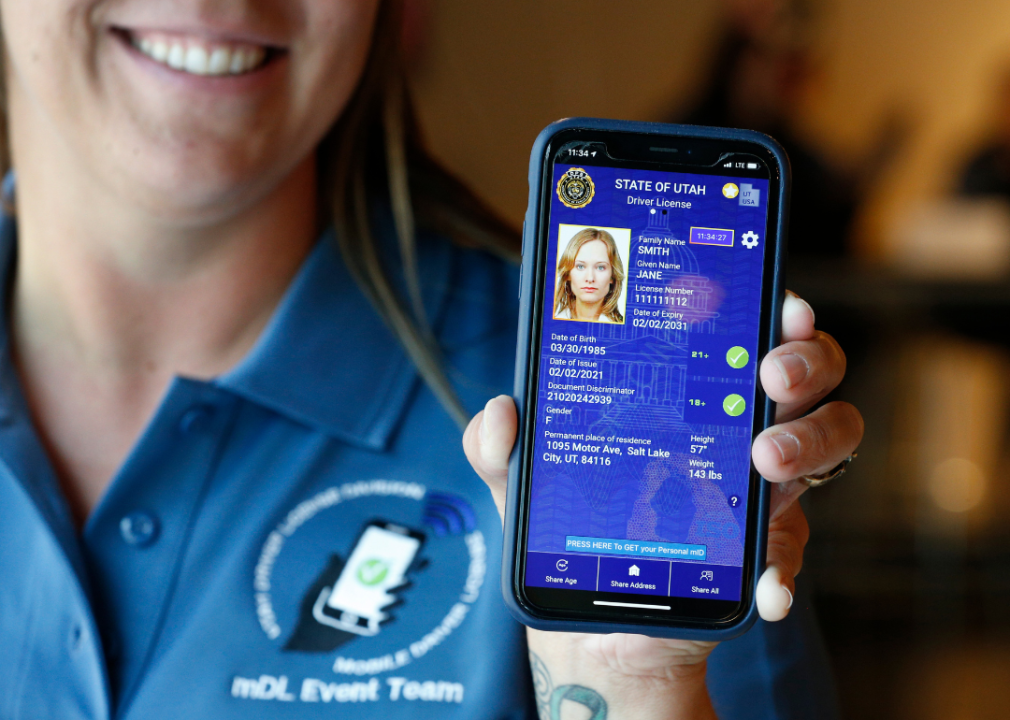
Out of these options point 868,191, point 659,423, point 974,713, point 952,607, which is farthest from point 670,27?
point 659,423

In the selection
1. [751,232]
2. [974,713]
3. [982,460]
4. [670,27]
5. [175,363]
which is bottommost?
[974,713]

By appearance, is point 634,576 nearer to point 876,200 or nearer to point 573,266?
point 573,266

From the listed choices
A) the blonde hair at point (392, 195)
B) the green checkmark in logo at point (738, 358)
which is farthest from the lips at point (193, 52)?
the green checkmark in logo at point (738, 358)

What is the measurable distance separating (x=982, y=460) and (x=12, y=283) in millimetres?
3323

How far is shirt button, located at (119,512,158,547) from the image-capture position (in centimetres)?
88

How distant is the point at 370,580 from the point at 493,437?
0.99ft

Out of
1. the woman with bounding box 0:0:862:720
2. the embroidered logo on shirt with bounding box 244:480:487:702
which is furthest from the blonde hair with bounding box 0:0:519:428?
the embroidered logo on shirt with bounding box 244:480:487:702

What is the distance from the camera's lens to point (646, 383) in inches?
26.9

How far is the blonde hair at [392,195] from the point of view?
1018 mm

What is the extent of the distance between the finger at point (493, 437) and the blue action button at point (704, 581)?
139 mm

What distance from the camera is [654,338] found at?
0.68m

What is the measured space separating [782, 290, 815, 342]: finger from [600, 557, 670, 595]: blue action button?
184mm

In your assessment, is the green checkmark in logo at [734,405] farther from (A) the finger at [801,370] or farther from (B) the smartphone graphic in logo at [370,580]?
(B) the smartphone graphic in logo at [370,580]

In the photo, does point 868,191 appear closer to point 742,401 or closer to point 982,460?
point 982,460
